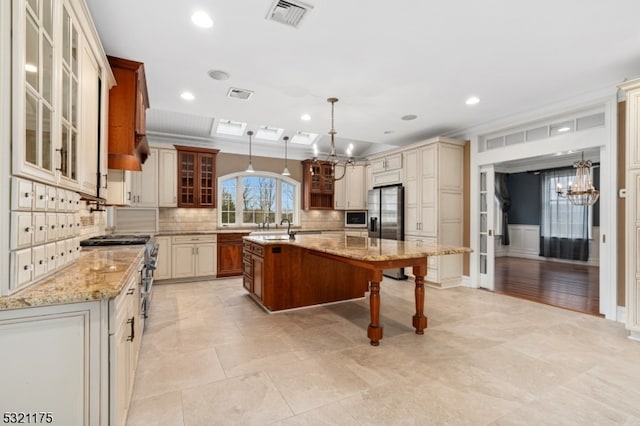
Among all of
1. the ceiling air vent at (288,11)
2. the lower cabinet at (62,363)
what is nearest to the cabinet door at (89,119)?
the lower cabinet at (62,363)

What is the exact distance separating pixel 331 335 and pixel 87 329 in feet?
7.33

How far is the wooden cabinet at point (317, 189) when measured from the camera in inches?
279

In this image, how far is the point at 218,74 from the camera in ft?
10.8

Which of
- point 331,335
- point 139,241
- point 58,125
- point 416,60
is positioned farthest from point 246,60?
point 331,335

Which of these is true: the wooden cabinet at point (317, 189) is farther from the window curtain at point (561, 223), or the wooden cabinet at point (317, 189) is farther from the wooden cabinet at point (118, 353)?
the window curtain at point (561, 223)

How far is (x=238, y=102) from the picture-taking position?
4.11 m

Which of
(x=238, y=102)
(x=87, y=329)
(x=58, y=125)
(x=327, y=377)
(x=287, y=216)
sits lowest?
(x=327, y=377)

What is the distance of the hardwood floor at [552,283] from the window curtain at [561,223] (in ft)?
1.35

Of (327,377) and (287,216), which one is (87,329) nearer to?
(327,377)

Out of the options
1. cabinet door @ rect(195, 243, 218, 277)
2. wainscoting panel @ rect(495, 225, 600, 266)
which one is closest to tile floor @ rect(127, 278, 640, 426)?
cabinet door @ rect(195, 243, 218, 277)

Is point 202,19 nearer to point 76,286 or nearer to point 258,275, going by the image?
point 76,286

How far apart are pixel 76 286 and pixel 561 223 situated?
10037 mm

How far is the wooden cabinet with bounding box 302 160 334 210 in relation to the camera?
7090 mm

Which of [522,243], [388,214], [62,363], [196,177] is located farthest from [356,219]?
[62,363]
